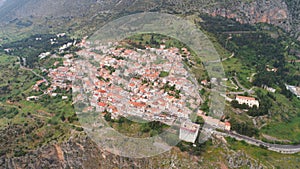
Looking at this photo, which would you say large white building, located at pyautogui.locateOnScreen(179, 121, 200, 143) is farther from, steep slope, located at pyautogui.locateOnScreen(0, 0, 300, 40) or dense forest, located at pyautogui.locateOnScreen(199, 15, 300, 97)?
steep slope, located at pyautogui.locateOnScreen(0, 0, 300, 40)

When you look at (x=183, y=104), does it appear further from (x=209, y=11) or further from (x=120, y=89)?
(x=209, y=11)

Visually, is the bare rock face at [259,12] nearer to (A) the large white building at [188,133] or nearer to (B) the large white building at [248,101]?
(B) the large white building at [248,101]

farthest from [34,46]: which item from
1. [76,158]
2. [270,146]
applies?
[270,146]

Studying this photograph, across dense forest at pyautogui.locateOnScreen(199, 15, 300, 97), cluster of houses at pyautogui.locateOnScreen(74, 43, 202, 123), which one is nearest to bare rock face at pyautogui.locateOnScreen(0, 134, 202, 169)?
cluster of houses at pyautogui.locateOnScreen(74, 43, 202, 123)

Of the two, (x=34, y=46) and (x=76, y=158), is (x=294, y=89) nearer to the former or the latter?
(x=76, y=158)

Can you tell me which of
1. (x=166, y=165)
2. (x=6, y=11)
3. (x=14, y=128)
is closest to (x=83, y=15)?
(x=6, y=11)

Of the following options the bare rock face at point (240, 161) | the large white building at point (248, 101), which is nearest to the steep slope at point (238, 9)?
the large white building at point (248, 101)

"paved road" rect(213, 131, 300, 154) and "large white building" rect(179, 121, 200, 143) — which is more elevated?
"large white building" rect(179, 121, 200, 143)

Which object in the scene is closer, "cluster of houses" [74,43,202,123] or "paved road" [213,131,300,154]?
"paved road" [213,131,300,154]
